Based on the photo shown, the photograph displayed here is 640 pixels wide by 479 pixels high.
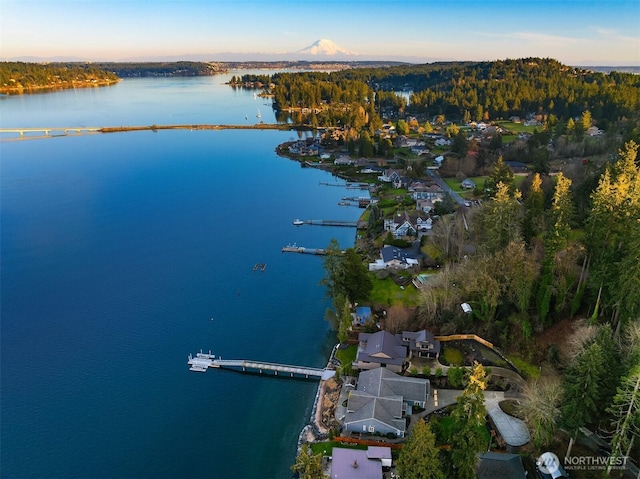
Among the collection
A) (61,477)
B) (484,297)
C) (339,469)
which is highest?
(484,297)

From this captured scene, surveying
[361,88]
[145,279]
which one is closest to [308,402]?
[145,279]

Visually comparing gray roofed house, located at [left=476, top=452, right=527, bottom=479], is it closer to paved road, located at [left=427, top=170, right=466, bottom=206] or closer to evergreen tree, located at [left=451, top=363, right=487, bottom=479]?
evergreen tree, located at [left=451, top=363, right=487, bottom=479]

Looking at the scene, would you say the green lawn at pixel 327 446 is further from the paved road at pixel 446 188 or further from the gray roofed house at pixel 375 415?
the paved road at pixel 446 188

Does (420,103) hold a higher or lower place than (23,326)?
higher

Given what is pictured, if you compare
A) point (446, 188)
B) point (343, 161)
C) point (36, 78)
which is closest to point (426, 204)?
point (446, 188)

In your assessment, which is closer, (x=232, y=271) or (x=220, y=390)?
(x=220, y=390)

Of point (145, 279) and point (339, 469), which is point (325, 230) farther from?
point (339, 469)
